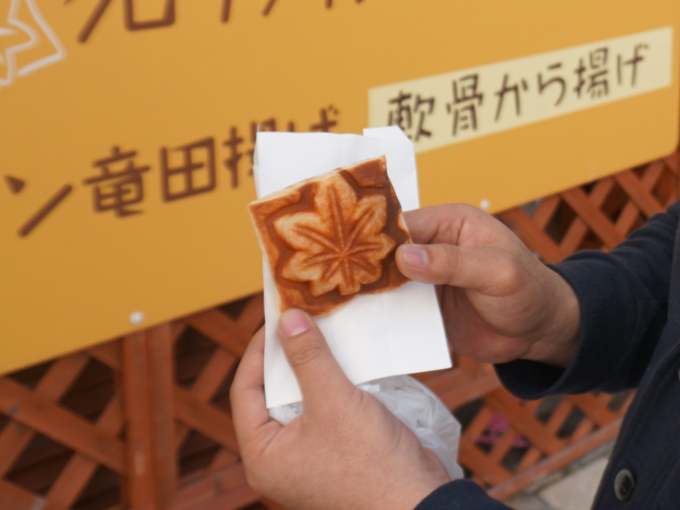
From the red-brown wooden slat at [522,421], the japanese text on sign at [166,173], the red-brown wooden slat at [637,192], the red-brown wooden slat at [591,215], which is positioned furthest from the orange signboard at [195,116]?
the red-brown wooden slat at [522,421]

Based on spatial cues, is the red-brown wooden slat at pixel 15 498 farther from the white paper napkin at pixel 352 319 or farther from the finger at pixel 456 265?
the finger at pixel 456 265

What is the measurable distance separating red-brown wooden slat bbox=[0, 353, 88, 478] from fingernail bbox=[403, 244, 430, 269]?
91cm

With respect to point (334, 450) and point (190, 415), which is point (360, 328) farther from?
point (190, 415)

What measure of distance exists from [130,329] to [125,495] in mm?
506

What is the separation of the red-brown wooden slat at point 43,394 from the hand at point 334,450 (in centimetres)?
75

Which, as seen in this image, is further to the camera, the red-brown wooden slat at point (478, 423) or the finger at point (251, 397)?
the red-brown wooden slat at point (478, 423)

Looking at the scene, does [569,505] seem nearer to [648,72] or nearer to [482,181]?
[482,181]

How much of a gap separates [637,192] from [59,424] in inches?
81.9

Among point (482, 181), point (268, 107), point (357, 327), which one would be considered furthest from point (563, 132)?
point (357, 327)

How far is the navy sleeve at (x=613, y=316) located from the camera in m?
1.05

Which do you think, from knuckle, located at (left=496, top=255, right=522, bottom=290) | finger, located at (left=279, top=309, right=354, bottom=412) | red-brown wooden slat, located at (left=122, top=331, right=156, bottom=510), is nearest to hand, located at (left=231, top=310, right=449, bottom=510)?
finger, located at (left=279, top=309, right=354, bottom=412)

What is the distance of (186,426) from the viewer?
1.59 meters

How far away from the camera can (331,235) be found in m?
0.86

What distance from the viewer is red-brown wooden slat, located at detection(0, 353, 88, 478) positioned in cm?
133
